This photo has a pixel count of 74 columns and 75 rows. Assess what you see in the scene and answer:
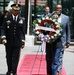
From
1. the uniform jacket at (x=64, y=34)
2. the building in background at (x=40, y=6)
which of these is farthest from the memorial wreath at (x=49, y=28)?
the building in background at (x=40, y=6)

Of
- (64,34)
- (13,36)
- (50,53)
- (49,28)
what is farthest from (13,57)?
(64,34)

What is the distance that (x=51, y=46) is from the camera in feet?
29.4

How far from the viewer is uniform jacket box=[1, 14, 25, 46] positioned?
9.35 meters

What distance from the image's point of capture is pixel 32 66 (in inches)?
462

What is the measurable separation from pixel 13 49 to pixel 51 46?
1.08m

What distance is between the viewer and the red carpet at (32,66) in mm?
10539

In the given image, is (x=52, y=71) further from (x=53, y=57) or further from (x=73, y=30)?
(x=73, y=30)

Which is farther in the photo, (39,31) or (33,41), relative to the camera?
(33,41)

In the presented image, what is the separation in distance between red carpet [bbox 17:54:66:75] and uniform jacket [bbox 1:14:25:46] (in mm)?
1345

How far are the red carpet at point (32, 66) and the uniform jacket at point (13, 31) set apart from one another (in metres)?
1.35

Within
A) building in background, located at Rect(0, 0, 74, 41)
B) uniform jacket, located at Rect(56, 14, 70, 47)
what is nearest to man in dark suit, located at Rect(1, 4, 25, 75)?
uniform jacket, located at Rect(56, 14, 70, 47)

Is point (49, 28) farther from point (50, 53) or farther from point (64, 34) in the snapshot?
point (50, 53)

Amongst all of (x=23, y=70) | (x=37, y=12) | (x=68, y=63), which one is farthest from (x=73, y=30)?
(x=23, y=70)

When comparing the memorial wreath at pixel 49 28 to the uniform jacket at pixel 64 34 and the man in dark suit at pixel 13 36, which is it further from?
the man in dark suit at pixel 13 36
